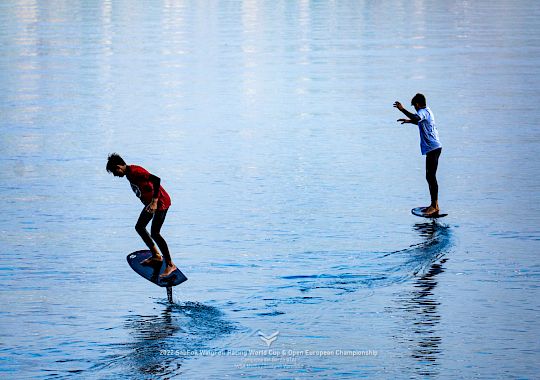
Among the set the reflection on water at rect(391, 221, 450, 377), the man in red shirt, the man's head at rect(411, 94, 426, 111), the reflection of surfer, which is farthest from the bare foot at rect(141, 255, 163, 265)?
the man's head at rect(411, 94, 426, 111)

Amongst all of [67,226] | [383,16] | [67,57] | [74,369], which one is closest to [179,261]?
[67,226]

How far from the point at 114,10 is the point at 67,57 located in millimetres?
32082

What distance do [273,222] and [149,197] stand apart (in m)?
4.54

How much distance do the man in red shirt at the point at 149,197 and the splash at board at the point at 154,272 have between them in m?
0.06

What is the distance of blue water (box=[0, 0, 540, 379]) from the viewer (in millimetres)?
11211

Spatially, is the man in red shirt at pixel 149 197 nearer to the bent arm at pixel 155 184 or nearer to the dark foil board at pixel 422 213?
the bent arm at pixel 155 184

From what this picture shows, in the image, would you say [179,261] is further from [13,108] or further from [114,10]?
[114,10]

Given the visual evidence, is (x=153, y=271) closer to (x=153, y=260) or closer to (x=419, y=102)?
(x=153, y=260)

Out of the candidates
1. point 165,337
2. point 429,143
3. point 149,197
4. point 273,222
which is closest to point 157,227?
point 149,197

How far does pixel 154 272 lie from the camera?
12.6 m

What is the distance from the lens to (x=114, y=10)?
7194 cm

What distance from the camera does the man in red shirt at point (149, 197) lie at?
1187cm

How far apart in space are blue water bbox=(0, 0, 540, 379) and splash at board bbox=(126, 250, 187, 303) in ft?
1.12

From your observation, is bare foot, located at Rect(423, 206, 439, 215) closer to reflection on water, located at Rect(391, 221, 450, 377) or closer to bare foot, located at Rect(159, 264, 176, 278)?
reflection on water, located at Rect(391, 221, 450, 377)
